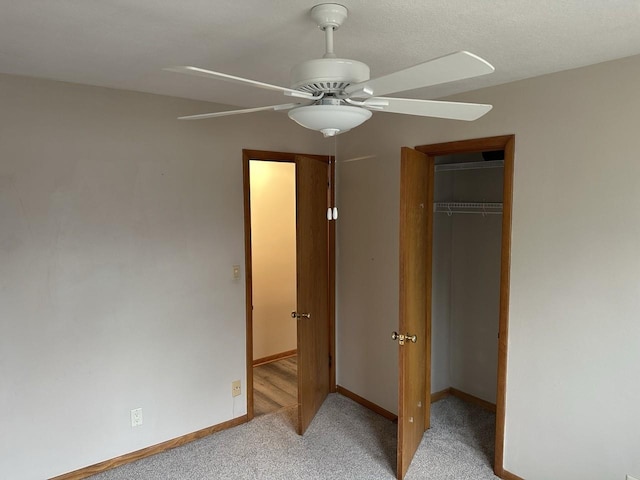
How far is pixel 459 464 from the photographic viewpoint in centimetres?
291

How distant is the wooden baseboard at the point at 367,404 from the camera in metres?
3.53

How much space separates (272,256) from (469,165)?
2.35 meters

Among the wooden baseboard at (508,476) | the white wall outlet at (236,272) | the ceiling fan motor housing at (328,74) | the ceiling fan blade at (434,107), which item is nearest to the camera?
the ceiling fan motor housing at (328,74)

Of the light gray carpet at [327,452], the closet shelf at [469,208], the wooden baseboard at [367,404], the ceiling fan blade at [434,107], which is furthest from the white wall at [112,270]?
the ceiling fan blade at [434,107]

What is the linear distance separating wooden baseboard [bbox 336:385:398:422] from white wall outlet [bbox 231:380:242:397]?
3.28 ft

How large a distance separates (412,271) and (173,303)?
1645 mm

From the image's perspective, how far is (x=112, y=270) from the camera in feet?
9.33

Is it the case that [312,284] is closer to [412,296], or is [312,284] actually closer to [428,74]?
[412,296]

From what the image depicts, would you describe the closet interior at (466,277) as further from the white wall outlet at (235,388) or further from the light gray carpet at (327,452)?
the white wall outlet at (235,388)

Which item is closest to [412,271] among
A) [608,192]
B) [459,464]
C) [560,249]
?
[560,249]

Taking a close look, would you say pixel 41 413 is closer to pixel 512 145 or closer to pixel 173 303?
pixel 173 303

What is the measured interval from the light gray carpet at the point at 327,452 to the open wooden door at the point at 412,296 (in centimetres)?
19

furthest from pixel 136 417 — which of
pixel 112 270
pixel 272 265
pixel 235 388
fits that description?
pixel 272 265

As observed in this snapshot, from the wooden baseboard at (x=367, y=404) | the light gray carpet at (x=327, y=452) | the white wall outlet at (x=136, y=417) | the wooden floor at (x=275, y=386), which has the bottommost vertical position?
the light gray carpet at (x=327, y=452)
